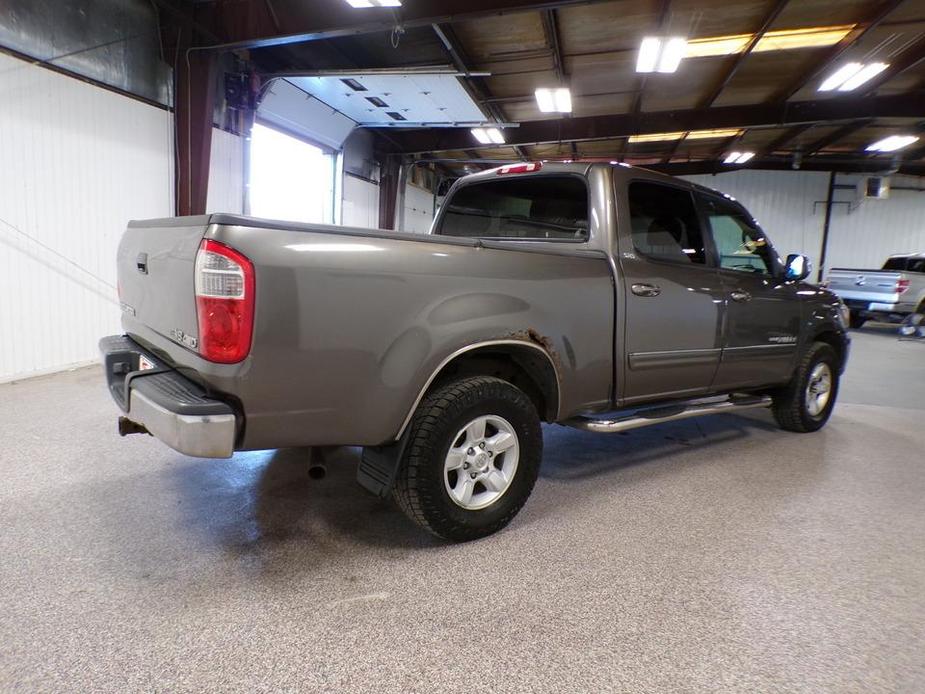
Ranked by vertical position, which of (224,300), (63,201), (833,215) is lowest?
(224,300)

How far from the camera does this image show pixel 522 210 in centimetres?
341

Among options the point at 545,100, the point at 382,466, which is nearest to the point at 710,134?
the point at 545,100

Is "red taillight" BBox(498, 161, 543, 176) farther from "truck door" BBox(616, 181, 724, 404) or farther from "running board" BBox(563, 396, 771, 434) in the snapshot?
"running board" BBox(563, 396, 771, 434)

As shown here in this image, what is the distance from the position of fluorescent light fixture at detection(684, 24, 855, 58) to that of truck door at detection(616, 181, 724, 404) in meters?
5.77

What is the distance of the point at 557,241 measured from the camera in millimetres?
3061

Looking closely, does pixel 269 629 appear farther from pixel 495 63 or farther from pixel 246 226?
pixel 495 63

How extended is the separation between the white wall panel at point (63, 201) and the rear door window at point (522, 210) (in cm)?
392

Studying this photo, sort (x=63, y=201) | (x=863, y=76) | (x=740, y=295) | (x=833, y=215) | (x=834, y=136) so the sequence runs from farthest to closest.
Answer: (x=833, y=215)
(x=834, y=136)
(x=863, y=76)
(x=63, y=201)
(x=740, y=295)

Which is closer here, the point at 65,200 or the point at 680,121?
the point at 65,200

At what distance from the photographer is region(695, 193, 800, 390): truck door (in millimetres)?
3514

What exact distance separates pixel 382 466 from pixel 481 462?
437mm

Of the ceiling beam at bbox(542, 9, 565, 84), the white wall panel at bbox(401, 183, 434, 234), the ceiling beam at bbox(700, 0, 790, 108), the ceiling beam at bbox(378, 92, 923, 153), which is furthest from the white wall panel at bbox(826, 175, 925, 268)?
the ceiling beam at bbox(542, 9, 565, 84)

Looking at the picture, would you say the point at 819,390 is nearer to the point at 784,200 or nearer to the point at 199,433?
the point at 199,433

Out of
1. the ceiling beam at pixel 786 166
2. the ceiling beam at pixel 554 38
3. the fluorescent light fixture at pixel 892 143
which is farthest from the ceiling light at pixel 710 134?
the ceiling beam at pixel 554 38
